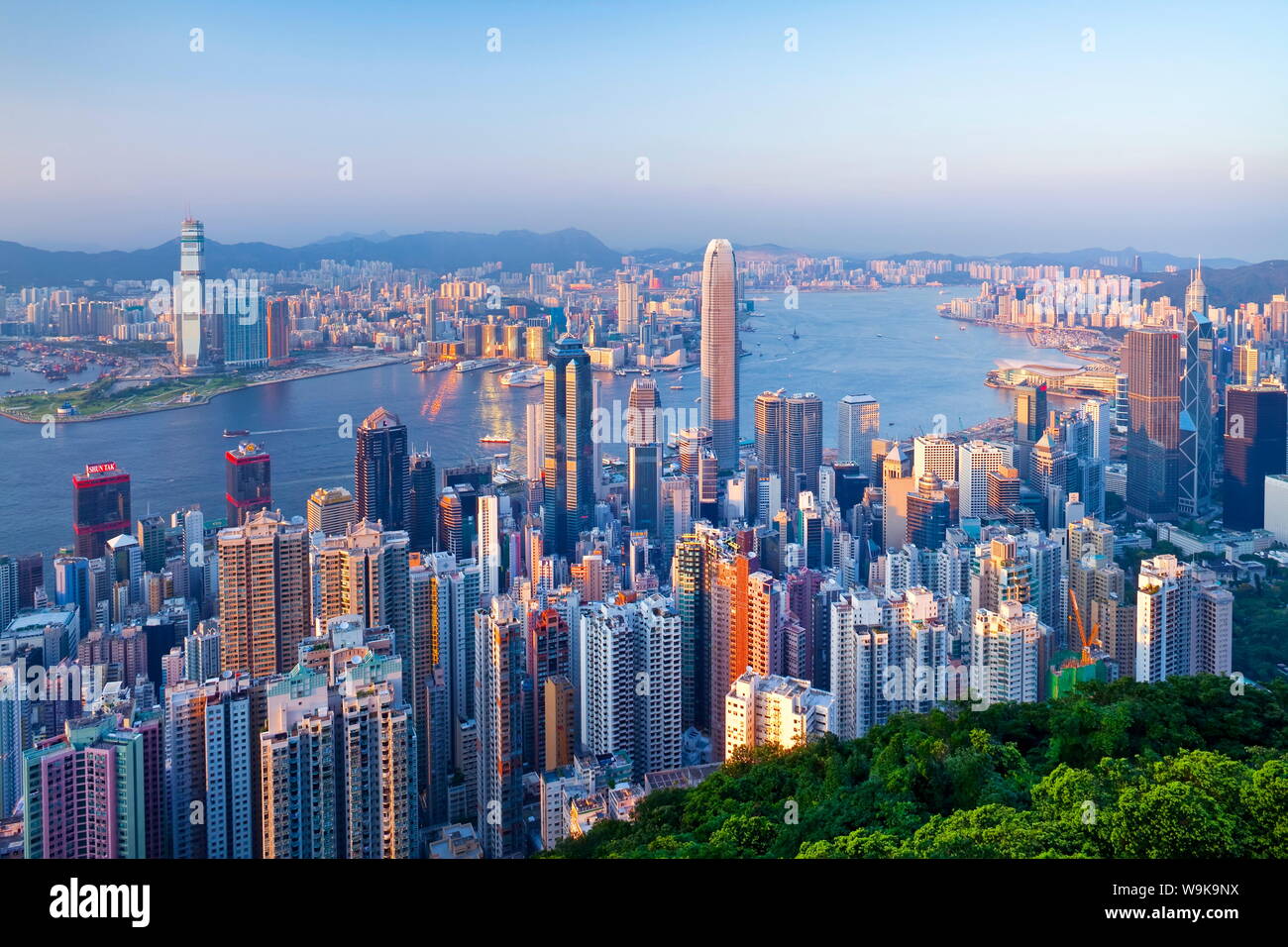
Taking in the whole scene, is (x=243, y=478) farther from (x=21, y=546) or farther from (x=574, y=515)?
(x=574, y=515)

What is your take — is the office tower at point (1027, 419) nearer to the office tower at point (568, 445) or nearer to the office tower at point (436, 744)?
the office tower at point (568, 445)

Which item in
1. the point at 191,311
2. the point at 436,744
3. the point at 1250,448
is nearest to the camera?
the point at 436,744

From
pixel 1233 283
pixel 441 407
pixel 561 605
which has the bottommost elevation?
pixel 561 605

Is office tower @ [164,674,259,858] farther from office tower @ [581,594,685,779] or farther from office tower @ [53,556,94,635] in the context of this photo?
office tower @ [53,556,94,635]

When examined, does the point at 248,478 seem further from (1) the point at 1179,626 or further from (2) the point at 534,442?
(1) the point at 1179,626

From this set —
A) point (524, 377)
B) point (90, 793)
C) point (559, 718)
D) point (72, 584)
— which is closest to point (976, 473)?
point (524, 377)
